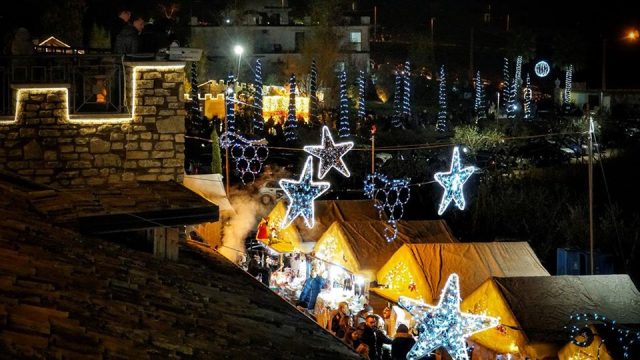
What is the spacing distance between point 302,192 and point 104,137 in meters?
6.07

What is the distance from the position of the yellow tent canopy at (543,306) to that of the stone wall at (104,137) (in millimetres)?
4083

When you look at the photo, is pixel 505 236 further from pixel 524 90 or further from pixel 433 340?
pixel 524 90

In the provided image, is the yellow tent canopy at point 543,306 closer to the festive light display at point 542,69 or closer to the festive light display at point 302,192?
the festive light display at point 302,192

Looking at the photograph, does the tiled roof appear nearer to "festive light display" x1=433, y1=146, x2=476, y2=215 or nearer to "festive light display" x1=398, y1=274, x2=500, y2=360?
"festive light display" x1=398, y1=274, x2=500, y2=360

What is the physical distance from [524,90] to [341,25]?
1239 cm

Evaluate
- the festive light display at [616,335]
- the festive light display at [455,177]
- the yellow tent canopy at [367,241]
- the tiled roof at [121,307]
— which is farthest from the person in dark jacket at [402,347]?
the festive light display at [455,177]

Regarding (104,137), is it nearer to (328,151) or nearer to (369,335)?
(369,335)

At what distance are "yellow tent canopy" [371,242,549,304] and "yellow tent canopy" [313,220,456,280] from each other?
803mm

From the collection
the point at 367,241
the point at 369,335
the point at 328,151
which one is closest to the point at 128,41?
the point at 369,335

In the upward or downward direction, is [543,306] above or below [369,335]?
above

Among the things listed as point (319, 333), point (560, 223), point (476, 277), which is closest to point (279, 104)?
point (560, 223)

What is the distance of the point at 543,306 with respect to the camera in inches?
402

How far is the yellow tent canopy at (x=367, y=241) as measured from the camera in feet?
45.4

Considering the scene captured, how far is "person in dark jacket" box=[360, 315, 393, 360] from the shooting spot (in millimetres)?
10586
